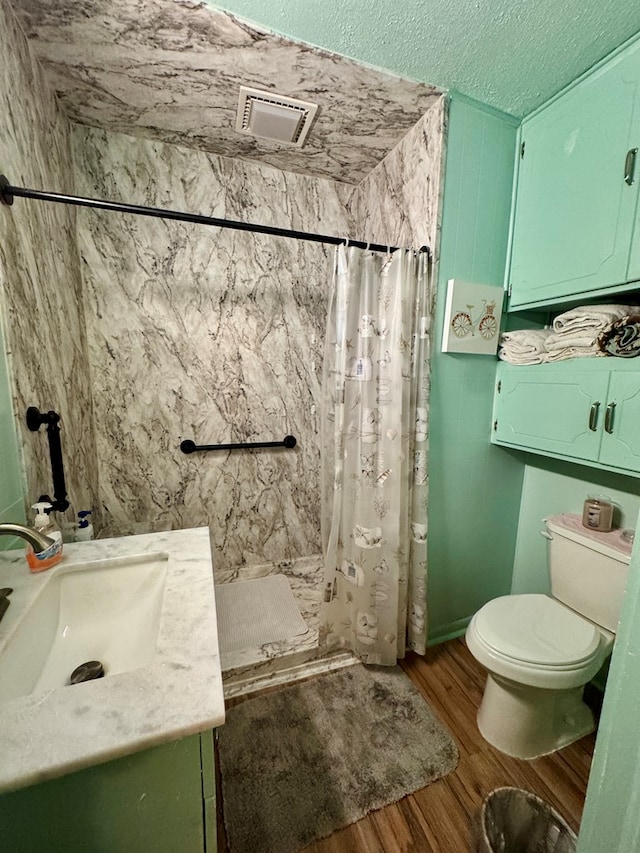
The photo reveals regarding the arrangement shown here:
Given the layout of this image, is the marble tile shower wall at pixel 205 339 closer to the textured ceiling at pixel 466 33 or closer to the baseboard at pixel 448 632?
the textured ceiling at pixel 466 33

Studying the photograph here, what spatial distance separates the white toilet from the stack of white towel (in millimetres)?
716

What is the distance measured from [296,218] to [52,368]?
1.50 meters

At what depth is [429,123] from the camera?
53.2 inches

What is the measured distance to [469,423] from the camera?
1563 millimetres

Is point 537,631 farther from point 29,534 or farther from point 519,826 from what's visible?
point 29,534

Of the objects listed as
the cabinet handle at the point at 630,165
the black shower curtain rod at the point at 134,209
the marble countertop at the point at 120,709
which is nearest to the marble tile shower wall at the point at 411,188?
the black shower curtain rod at the point at 134,209

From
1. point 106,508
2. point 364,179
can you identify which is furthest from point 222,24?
point 106,508

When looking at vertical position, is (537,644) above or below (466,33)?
below

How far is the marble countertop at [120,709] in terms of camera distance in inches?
17.6

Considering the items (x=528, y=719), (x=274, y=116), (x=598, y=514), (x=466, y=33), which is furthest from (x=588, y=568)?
(x=274, y=116)

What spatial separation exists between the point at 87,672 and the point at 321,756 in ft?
3.00

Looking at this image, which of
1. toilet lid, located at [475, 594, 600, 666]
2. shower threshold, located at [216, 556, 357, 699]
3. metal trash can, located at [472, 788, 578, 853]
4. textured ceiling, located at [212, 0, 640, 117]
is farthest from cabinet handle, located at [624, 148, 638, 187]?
Result: shower threshold, located at [216, 556, 357, 699]

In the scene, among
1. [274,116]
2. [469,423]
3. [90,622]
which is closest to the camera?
[90,622]

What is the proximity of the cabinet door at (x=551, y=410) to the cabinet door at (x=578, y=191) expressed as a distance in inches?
12.5
